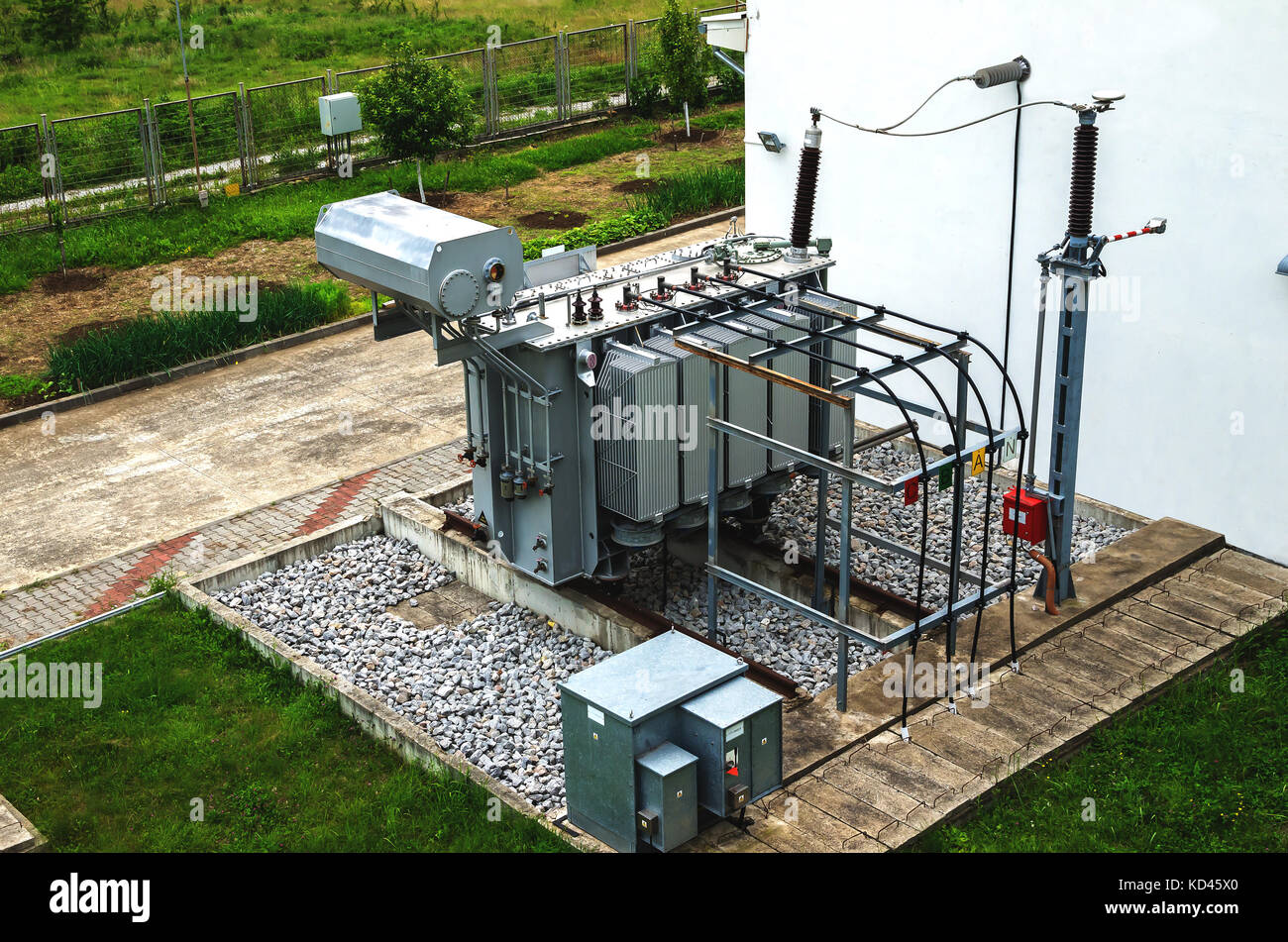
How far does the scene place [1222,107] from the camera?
1145 cm

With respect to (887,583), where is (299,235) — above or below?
above

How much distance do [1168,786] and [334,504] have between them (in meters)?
8.09

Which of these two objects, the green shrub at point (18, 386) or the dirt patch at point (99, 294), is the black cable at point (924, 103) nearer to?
the dirt patch at point (99, 294)

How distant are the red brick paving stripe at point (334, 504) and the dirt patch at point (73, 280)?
26.2 ft

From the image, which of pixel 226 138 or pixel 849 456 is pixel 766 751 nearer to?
pixel 849 456

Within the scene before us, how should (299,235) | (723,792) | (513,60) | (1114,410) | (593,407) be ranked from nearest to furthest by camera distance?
(723,792), (593,407), (1114,410), (299,235), (513,60)

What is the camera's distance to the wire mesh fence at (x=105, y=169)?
2338 centimetres

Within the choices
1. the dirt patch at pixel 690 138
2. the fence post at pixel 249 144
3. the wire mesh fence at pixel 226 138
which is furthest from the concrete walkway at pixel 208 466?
the dirt patch at pixel 690 138

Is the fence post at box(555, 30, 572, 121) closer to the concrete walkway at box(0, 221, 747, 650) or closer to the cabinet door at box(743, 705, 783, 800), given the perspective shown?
the concrete walkway at box(0, 221, 747, 650)

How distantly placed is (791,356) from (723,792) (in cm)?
424

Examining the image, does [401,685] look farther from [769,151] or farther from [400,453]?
[769,151]

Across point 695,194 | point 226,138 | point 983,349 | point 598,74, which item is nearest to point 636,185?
point 695,194

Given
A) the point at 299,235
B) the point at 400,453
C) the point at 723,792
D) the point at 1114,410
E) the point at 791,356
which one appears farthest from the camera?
the point at 299,235
